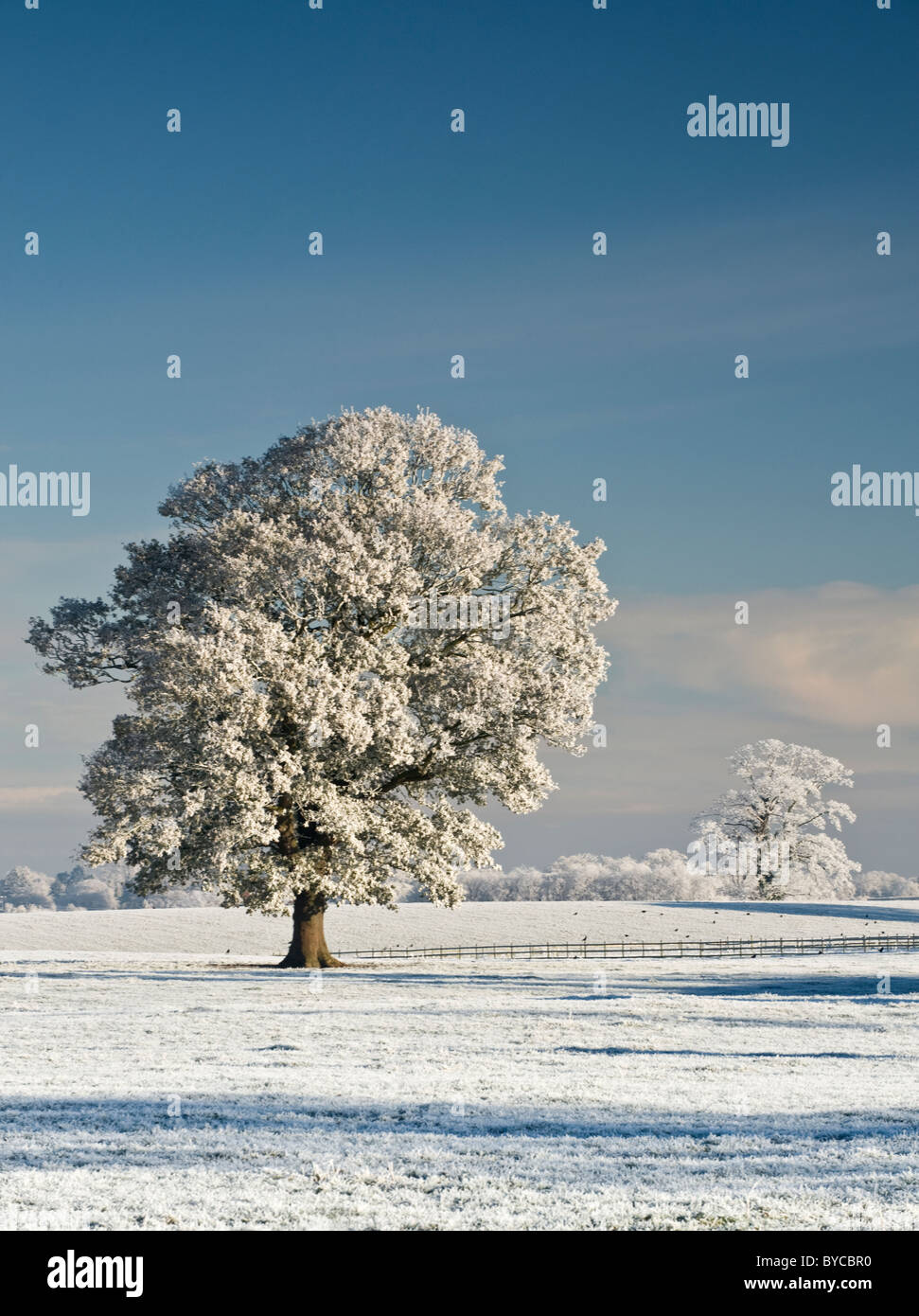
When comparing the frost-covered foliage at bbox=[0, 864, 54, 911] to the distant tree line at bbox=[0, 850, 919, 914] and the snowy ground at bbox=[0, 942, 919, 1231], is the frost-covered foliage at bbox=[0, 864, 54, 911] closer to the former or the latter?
the distant tree line at bbox=[0, 850, 919, 914]

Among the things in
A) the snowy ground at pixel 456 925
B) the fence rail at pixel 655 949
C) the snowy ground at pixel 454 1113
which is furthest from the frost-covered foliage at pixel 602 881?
the snowy ground at pixel 454 1113

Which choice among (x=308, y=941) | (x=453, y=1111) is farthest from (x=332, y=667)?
(x=453, y=1111)

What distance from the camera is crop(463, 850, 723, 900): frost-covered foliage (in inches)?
4727

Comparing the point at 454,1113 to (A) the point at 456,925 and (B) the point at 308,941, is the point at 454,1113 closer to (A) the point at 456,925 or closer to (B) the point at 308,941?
(B) the point at 308,941

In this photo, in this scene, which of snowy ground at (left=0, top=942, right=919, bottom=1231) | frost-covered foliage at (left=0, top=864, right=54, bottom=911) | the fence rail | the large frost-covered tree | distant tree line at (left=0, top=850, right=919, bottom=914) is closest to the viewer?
snowy ground at (left=0, top=942, right=919, bottom=1231)

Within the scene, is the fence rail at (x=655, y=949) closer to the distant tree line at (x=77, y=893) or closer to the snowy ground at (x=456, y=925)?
the snowy ground at (x=456, y=925)

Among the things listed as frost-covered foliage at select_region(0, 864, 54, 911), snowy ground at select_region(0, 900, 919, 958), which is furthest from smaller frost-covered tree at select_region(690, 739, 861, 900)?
frost-covered foliage at select_region(0, 864, 54, 911)

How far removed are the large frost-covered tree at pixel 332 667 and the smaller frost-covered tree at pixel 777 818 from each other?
51.7 metres

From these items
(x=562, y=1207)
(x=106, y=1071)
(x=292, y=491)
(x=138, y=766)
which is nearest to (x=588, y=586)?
(x=292, y=491)

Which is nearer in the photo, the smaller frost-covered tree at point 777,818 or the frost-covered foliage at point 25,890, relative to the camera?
the smaller frost-covered tree at point 777,818

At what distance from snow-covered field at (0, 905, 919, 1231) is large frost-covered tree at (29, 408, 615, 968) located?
6933 mm

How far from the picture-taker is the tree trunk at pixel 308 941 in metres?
43.7
